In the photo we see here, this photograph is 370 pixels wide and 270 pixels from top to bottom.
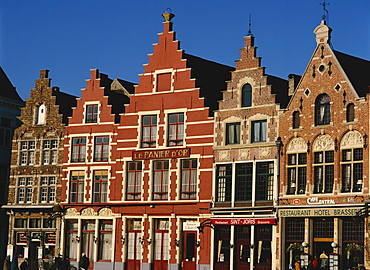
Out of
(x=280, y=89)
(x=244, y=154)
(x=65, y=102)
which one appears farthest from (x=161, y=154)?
(x=65, y=102)

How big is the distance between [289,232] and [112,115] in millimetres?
13550

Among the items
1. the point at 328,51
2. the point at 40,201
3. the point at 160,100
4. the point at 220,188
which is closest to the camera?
the point at 328,51

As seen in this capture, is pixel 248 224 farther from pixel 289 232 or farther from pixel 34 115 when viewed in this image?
pixel 34 115

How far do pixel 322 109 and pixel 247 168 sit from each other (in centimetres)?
520

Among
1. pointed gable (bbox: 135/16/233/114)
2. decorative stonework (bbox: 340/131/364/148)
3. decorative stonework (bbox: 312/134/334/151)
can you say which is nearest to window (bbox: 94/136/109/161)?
pointed gable (bbox: 135/16/233/114)

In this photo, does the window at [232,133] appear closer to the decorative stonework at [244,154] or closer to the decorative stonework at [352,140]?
the decorative stonework at [244,154]

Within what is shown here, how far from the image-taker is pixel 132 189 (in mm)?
49406

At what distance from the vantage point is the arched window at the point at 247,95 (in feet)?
148

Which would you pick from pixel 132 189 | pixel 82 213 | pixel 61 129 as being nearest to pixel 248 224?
pixel 132 189

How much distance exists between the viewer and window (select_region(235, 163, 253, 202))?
44.6m

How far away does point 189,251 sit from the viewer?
46656mm

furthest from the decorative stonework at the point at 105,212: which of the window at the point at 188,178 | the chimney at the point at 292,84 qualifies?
the chimney at the point at 292,84

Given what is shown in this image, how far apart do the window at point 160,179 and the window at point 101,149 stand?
365 cm

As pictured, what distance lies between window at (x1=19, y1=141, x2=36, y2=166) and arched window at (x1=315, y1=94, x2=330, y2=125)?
19435 mm
